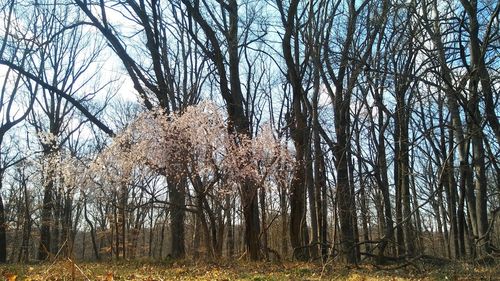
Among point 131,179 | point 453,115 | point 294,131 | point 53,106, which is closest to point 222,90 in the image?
point 294,131

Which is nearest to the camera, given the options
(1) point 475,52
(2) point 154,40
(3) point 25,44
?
(1) point 475,52

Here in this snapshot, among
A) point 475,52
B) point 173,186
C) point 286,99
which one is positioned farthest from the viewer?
point 286,99

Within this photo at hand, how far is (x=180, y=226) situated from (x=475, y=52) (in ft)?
40.8

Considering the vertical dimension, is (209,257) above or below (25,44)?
below

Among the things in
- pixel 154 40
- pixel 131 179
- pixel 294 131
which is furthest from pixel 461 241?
pixel 154 40

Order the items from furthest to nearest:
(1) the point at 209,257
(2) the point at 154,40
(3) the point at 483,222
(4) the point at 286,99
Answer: (4) the point at 286,99 → (2) the point at 154,40 → (1) the point at 209,257 → (3) the point at 483,222

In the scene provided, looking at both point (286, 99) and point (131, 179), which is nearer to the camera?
point (131, 179)

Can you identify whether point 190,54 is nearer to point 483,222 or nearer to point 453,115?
point 453,115

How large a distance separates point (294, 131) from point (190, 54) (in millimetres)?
7469

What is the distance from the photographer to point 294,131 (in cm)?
1509

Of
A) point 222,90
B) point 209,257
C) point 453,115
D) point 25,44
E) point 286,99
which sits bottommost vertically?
point 209,257

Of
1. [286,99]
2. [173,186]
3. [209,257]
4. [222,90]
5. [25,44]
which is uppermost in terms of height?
[25,44]

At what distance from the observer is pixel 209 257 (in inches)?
530

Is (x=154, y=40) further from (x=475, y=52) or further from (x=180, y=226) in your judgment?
(x=475, y=52)
